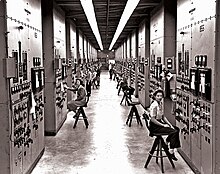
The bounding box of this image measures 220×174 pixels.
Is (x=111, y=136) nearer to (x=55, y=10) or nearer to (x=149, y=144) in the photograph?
(x=149, y=144)

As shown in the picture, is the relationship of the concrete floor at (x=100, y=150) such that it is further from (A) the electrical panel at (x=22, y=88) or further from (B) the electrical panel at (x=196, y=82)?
(B) the electrical panel at (x=196, y=82)

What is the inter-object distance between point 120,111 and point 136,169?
6585 mm

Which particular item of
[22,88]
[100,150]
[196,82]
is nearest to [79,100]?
[100,150]

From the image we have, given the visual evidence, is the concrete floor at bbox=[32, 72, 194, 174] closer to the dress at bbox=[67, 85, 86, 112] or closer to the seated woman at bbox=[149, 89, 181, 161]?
the seated woman at bbox=[149, 89, 181, 161]

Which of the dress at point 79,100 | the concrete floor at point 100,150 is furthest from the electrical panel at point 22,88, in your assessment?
the dress at point 79,100

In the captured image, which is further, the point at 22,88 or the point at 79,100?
the point at 79,100

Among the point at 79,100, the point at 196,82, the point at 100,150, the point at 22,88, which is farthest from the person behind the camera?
the point at 79,100

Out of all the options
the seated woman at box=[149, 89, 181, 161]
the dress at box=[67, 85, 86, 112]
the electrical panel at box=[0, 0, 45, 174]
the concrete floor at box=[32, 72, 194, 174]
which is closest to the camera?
the electrical panel at box=[0, 0, 45, 174]

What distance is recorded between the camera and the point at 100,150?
6.93m

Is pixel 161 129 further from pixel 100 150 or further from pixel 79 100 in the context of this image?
pixel 79 100

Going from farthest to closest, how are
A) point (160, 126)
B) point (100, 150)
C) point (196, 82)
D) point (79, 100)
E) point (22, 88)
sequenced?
point (79, 100) → point (100, 150) → point (160, 126) → point (196, 82) → point (22, 88)

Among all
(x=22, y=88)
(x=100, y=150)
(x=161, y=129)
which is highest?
(x=22, y=88)

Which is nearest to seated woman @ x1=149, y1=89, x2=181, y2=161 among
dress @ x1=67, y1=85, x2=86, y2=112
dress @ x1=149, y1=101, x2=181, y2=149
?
dress @ x1=149, y1=101, x2=181, y2=149

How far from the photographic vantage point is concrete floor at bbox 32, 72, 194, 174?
571 cm
